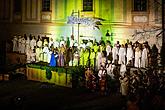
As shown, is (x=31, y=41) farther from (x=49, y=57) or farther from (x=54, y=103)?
(x=54, y=103)

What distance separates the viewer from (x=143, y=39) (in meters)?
25.4

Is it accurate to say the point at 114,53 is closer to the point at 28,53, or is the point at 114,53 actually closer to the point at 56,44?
the point at 56,44

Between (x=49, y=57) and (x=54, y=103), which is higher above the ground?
(x=49, y=57)

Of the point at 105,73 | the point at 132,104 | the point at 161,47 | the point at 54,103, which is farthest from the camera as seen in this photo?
the point at 161,47

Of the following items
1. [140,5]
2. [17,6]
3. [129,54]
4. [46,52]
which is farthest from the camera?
[17,6]

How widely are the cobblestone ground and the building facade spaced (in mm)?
5541

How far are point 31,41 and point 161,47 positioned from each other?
10.2 m

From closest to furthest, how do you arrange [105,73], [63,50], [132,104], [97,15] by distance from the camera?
[132,104] < [105,73] < [63,50] < [97,15]

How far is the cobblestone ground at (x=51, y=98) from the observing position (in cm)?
1898

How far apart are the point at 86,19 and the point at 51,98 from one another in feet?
29.9

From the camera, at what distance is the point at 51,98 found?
20906 mm

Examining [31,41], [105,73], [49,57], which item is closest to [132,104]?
[105,73]

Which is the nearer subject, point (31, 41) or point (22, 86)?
point (22, 86)

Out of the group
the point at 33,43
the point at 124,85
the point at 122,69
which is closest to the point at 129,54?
the point at 122,69
